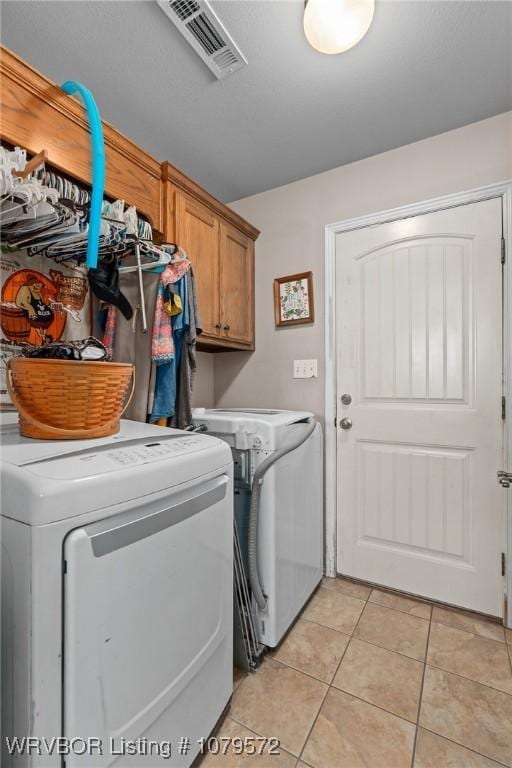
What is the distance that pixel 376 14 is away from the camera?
126 cm

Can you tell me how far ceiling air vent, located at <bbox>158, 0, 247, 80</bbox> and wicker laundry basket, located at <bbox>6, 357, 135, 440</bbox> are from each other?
1263 millimetres

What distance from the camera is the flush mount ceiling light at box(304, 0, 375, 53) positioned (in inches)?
45.5

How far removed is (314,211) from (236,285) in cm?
68

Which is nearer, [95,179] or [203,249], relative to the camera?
[95,179]

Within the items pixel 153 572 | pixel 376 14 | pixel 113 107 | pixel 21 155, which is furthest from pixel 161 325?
pixel 376 14

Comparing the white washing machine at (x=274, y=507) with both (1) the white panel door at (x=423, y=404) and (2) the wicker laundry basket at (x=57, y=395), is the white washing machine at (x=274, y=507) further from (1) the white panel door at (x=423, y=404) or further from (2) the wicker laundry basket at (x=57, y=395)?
(2) the wicker laundry basket at (x=57, y=395)

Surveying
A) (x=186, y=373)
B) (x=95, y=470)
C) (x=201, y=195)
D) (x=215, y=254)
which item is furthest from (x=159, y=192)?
(x=95, y=470)

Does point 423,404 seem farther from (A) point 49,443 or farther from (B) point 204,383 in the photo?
(A) point 49,443

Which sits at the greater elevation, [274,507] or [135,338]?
[135,338]

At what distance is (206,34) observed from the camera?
51.8 inches

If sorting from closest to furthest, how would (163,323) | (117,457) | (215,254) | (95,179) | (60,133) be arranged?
(117,457)
(95,179)
(60,133)
(163,323)
(215,254)

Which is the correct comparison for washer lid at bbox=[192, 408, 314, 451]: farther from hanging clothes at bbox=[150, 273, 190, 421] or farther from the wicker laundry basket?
the wicker laundry basket

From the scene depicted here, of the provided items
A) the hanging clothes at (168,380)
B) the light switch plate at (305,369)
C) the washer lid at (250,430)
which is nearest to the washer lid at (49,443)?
the hanging clothes at (168,380)

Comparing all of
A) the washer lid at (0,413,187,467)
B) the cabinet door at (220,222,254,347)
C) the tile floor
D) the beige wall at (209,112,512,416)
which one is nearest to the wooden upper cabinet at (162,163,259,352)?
the cabinet door at (220,222,254,347)
